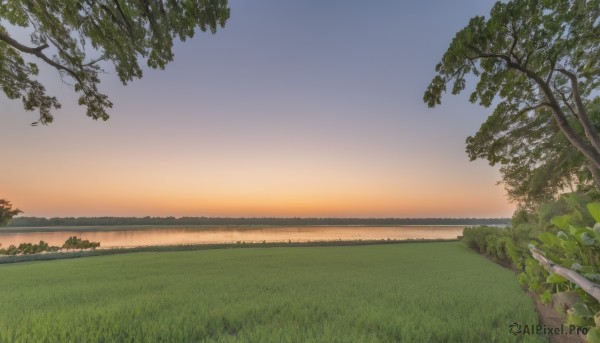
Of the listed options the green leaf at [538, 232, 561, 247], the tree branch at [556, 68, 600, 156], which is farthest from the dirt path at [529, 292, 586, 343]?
the tree branch at [556, 68, 600, 156]

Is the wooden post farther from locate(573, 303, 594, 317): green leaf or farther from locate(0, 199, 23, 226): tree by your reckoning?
locate(0, 199, 23, 226): tree

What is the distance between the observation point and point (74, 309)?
5020mm

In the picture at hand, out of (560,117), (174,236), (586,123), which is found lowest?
(174,236)

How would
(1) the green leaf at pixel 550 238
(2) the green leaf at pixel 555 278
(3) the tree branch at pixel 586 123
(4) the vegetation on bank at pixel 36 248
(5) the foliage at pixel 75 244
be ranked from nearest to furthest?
1. (2) the green leaf at pixel 555 278
2. (1) the green leaf at pixel 550 238
3. (3) the tree branch at pixel 586 123
4. (4) the vegetation on bank at pixel 36 248
5. (5) the foliage at pixel 75 244

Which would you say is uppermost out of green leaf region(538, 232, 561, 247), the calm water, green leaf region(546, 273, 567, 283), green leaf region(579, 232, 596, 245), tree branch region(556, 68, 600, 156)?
tree branch region(556, 68, 600, 156)

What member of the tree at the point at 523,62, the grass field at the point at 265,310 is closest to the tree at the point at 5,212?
the grass field at the point at 265,310

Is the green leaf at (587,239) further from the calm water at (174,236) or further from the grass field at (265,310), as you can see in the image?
the calm water at (174,236)

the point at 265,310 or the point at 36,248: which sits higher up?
the point at 265,310

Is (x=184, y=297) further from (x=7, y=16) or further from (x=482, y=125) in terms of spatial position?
(x=482, y=125)

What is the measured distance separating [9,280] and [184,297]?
7434 millimetres

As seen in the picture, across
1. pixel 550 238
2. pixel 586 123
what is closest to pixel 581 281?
pixel 550 238

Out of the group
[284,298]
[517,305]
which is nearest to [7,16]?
[284,298]

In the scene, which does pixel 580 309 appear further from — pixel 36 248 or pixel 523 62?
pixel 36 248

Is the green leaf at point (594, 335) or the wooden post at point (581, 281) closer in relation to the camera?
the wooden post at point (581, 281)
